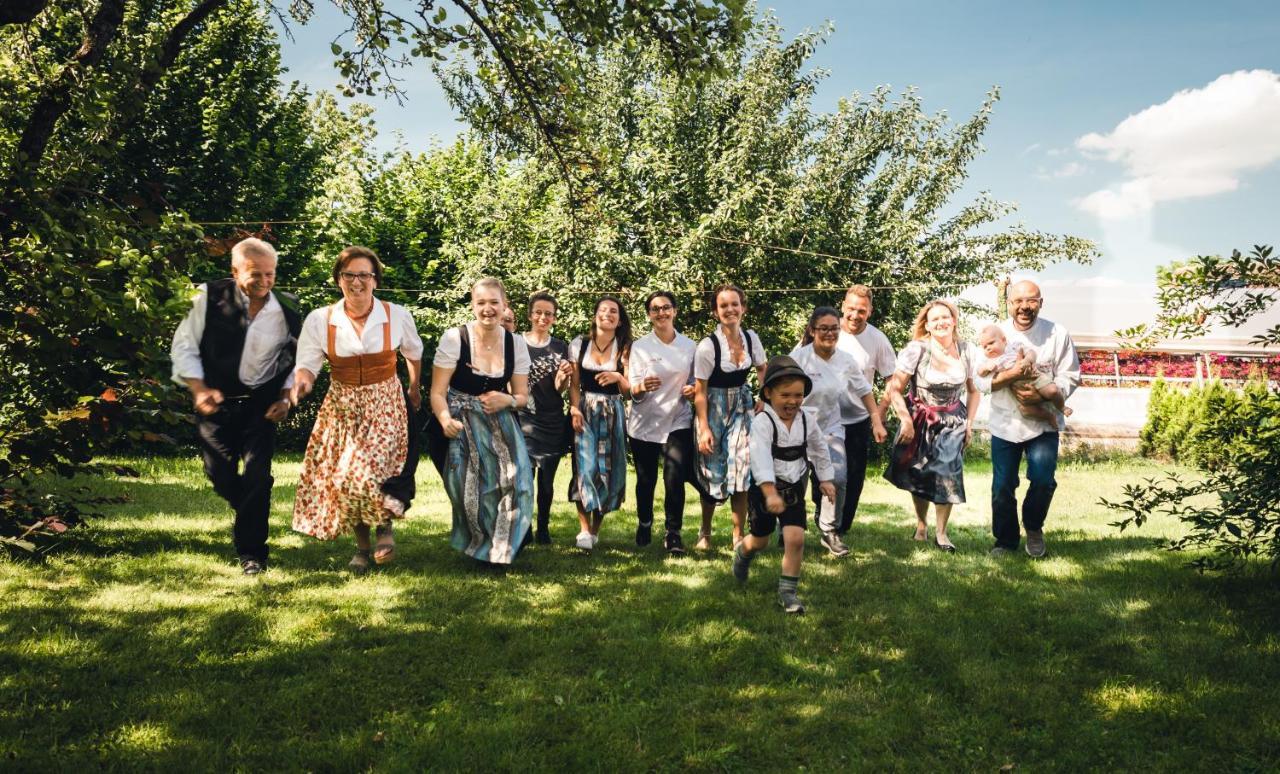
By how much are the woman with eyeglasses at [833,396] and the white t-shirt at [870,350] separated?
0.75ft

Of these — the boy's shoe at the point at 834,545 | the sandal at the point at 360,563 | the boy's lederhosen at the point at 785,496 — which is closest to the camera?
the boy's lederhosen at the point at 785,496

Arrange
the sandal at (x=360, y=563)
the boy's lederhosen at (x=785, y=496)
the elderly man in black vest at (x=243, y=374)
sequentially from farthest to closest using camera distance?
1. the sandal at (x=360, y=563)
2. the elderly man in black vest at (x=243, y=374)
3. the boy's lederhosen at (x=785, y=496)

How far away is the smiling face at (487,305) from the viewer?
577 centimetres

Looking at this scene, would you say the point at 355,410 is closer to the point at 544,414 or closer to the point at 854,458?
the point at 544,414

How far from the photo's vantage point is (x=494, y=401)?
5820 mm

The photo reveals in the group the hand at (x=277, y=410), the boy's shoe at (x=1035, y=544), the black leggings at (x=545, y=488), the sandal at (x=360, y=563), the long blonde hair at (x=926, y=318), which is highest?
the long blonde hair at (x=926, y=318)

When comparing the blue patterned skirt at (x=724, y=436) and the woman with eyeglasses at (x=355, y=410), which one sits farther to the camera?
the blue patterned skirt at (x=724, y=436)

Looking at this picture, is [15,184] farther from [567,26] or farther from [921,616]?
[921,616]

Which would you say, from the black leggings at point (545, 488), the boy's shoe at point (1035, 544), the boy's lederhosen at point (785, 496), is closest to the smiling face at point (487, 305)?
the black leggings at point (545, 488)

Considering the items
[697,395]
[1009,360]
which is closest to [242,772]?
[697,395]

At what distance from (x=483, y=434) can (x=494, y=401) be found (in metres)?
0.26

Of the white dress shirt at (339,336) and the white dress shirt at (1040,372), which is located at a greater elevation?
the white dress shirt at (339,336)

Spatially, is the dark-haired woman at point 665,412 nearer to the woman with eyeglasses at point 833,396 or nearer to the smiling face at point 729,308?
the smiling face at point 729,308

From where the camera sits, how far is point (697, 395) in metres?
6.43
